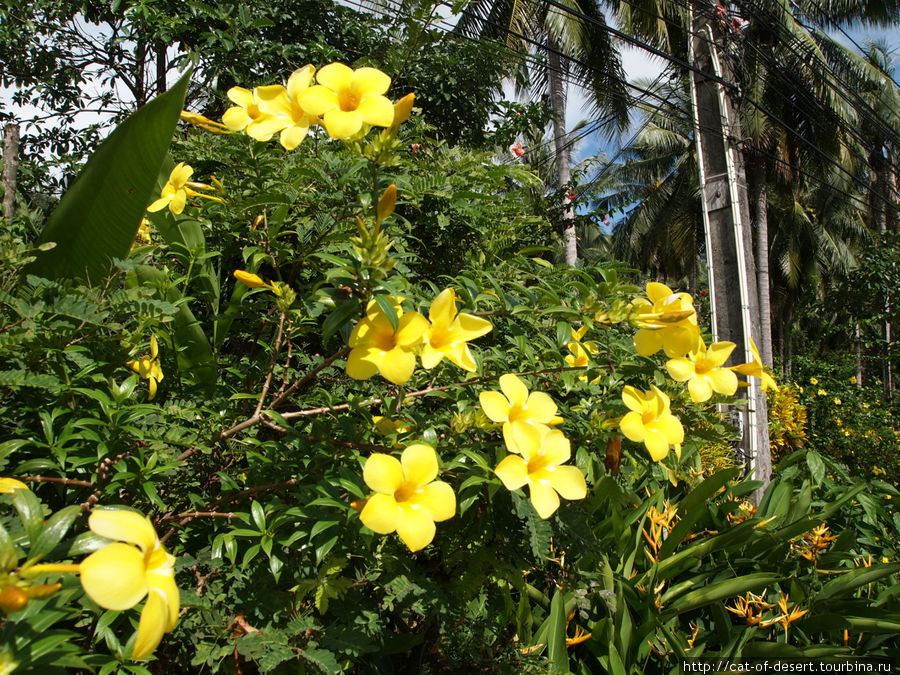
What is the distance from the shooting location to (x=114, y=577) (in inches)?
19.7

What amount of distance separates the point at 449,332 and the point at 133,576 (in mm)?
509

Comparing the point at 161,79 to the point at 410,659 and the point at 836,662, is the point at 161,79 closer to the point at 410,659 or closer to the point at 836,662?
the point at 410,659

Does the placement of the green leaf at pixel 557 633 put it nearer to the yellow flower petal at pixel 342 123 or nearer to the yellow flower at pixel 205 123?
the yellow flower petal at pixel 342 123

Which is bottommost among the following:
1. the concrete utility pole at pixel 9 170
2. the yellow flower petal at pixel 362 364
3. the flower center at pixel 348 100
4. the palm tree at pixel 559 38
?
the yellow flower petal at pixel 362 364

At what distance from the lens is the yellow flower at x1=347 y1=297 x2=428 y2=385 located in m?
0.76

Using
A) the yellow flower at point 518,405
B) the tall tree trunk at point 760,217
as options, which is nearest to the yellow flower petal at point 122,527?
the yellow flower at point 518,405

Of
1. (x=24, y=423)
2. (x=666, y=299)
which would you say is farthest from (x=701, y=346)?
(x=24, y=423)

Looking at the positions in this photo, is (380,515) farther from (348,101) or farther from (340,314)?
(348,101)

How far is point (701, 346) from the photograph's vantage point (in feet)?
3.24

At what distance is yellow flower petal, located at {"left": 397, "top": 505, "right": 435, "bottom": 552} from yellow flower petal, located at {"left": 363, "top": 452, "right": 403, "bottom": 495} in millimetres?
38

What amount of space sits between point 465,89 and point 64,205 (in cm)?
312

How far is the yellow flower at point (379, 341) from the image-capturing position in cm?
76

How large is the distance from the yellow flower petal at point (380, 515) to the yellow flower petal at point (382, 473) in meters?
0.01

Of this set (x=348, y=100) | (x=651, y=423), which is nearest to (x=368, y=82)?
(x=348, y=100)
